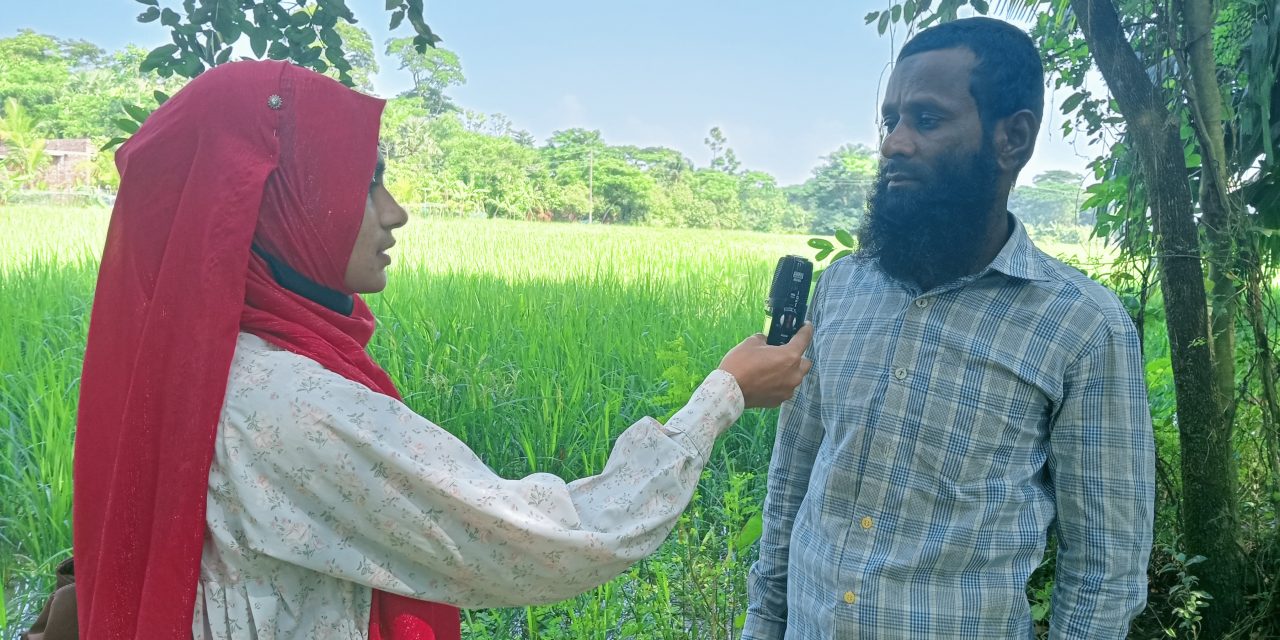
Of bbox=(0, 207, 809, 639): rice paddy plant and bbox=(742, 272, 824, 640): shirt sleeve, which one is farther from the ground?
bbox=(742, 272, 824, 640): shirt sleeve

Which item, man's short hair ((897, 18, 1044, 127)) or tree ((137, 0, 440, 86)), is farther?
tree ((137, 0, 440, 86))

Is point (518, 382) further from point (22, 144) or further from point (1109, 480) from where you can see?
point (22, 144)

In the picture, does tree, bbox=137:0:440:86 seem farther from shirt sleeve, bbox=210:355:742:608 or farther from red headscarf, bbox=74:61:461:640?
shirt sleeve, bbox=210:355:742:608

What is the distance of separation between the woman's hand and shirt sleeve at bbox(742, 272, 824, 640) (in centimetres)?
18

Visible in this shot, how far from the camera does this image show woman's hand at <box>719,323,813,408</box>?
1.18 meters

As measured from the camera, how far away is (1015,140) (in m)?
1.31

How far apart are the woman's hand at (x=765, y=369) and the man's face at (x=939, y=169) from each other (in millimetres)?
236

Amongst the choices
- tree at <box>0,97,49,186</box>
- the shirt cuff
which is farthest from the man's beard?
tree at <box>0,97,49,186</box>

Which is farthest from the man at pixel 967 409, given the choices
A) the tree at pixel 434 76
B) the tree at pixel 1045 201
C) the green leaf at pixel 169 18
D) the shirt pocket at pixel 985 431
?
the tree at pixel 434 76

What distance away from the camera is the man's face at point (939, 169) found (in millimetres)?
1265

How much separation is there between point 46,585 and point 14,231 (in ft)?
15.8

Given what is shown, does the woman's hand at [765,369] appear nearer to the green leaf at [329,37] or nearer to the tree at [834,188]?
the green leaf at [329,37]

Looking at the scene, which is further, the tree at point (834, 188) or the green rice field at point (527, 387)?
the tree at point (834, 188)

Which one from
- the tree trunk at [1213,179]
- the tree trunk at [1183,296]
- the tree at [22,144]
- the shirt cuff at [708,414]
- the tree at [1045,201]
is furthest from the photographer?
the tree at [1045,201]
